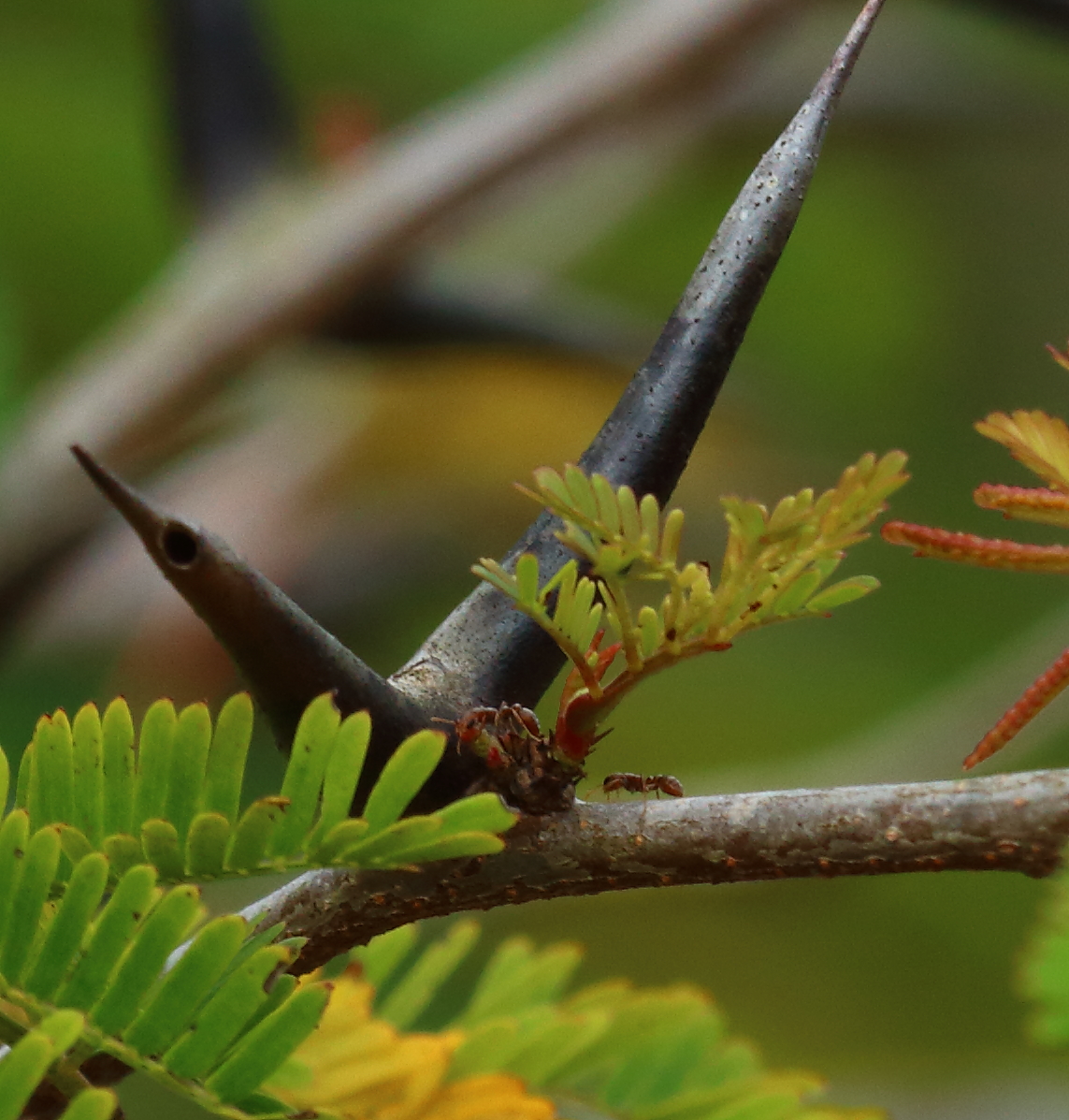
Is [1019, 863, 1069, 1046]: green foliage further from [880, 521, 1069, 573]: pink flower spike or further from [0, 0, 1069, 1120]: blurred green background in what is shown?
[0, 0, 1069, 1120]: blurred green background

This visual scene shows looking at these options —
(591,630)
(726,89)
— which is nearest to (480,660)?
(591,630)

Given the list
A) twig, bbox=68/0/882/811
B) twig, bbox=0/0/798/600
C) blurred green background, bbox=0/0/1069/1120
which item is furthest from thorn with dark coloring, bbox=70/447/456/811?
blurred green background, bbox=0/0/1069/1120

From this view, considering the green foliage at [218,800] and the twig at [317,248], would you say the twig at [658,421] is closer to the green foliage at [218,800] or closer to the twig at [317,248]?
the green foliage at [218,800]

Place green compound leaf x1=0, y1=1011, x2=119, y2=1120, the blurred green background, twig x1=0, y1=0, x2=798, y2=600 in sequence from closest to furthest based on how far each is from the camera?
green compound leaf x1=0, y1=1011, x2=119, y2=1120
twig x1=0, y1=0, x2=798, y2=600
the blurred green background

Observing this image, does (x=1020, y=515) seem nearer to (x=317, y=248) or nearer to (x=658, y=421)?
(x=658, y=421)

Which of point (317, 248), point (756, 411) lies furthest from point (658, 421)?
point (756, 411)

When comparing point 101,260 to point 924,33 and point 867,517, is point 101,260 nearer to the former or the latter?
point 924,33
